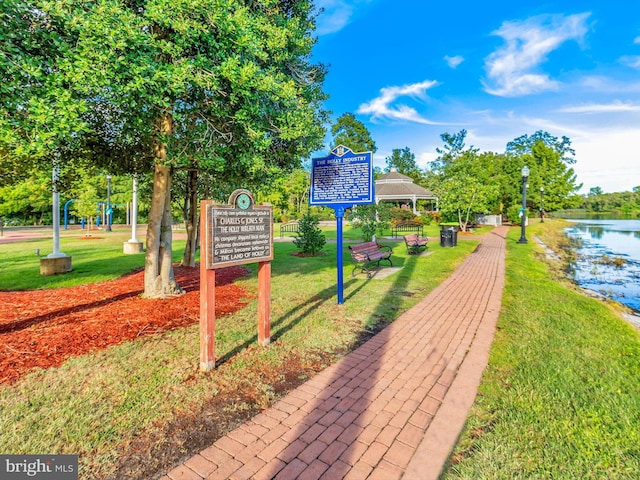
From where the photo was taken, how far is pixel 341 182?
6.98m

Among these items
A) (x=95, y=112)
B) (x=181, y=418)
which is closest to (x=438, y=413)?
(x=181, y=418)

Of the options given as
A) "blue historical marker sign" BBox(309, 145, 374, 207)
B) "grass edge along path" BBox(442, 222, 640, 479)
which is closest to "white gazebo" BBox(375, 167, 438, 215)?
"blue historical marker sign" BBox(309, 145, 374, 207)

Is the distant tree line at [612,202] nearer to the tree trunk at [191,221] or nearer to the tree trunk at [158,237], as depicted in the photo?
the tree trunk at [191,221]

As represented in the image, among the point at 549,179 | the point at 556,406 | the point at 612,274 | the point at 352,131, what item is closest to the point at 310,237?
the point at 612,274

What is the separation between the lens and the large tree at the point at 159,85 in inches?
154

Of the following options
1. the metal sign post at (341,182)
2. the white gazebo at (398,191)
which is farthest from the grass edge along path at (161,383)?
the white gazebo at (398,191)

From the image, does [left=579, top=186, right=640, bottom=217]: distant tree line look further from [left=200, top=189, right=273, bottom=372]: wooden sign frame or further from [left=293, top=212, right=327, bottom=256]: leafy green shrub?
[left=200, top=189, right=273, bottom=372]: wooden sign frame

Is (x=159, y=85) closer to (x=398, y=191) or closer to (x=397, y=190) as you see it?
(x=398, y=191)

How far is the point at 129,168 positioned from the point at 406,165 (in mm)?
81558

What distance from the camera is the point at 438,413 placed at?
10.4 feet

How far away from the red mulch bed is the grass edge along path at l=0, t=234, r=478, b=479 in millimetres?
347

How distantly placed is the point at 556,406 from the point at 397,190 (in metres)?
41.1

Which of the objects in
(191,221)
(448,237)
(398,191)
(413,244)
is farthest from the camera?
(398,191)

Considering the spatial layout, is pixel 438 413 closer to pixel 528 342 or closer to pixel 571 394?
pixel 571 394
